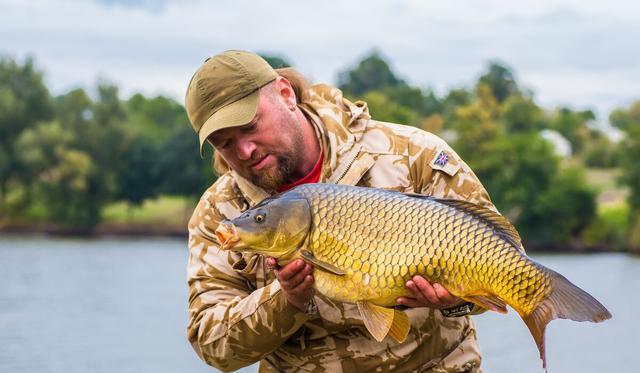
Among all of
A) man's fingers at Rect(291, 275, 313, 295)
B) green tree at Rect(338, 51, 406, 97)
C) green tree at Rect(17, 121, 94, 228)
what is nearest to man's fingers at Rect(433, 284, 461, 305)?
man's fingers at Rect(291, 275, 313, 295)

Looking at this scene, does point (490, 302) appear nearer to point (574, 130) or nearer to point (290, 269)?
point (290, 269)

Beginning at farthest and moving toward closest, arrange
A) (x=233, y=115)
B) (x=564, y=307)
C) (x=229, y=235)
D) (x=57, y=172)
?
(x=57, y=172) → (x=233, y=115) → (x=229, y=235) → (x=564, y=307)

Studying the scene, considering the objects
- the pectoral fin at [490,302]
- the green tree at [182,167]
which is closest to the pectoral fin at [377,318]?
the pectoral fin at [490,302]

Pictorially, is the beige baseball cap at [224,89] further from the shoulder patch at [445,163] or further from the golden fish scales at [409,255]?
the shoulder patch at [445,163]

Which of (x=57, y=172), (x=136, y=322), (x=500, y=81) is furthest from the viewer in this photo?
(x=500, y=81)

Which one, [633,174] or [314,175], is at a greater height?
[314,175]

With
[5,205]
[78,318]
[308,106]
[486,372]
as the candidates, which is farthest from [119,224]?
[308,106]

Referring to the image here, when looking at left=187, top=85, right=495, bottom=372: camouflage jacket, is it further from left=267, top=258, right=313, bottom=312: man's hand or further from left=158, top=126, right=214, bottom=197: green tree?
left=158, top=126, right=214, bottom=197: green tree

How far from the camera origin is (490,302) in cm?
Answer: 337

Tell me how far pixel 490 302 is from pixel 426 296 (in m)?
0.20

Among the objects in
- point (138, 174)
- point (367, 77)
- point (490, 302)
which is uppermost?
point (490, 302)

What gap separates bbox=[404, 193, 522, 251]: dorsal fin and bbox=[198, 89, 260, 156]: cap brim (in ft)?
2.09

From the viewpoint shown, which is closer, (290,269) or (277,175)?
(290,269)

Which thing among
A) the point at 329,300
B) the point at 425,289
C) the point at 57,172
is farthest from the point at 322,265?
the point at 57,172
